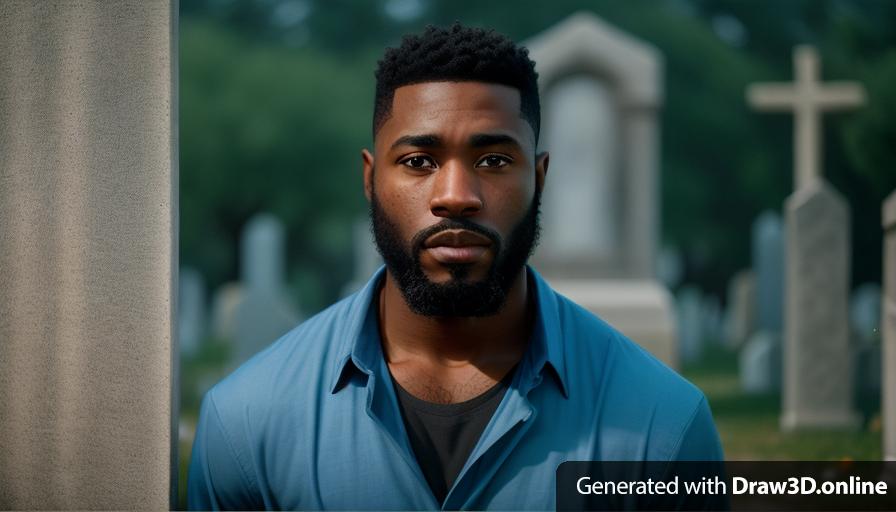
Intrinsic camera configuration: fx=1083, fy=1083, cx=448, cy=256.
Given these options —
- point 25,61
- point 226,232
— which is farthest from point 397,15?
point 25,61

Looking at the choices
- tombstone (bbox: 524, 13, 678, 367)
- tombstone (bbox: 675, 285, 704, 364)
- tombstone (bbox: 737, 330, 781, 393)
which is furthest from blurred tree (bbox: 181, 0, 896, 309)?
tombstone (bbox: 524, 13, 678, 367)

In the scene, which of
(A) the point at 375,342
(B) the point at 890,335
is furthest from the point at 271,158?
(A) the point at 375,342

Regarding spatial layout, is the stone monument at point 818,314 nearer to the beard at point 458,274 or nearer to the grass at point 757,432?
the grass at point 757,432

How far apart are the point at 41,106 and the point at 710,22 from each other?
29.5 meters

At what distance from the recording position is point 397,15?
31266 millimetres

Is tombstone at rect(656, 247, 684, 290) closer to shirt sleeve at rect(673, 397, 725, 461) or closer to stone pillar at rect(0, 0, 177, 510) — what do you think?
shirt sleeve at rect(673, 397, 725, 461)

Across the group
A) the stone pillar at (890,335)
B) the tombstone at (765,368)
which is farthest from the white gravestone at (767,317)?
the stone pillar at (890,335)

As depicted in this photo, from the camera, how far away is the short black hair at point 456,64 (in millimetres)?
2734

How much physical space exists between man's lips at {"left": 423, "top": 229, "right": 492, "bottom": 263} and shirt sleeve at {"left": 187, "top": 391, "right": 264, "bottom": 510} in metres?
0.72

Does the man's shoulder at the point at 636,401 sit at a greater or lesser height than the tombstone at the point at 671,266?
lesser

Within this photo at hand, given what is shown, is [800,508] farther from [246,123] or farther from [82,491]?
[246,123]

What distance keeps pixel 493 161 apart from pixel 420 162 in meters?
0.18

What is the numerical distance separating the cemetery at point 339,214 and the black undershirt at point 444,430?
613mm

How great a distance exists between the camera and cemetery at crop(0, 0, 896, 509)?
8.92 ft
